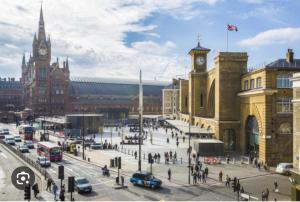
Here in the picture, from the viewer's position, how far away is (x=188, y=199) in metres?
31.7

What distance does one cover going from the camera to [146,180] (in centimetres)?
3572

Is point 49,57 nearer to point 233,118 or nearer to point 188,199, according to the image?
point 233,118

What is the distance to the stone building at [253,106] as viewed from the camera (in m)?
49.8

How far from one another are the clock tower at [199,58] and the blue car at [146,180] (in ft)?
175

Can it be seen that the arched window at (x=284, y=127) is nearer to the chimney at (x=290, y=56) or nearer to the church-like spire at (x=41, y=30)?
the chimney at (x=290, y=56)

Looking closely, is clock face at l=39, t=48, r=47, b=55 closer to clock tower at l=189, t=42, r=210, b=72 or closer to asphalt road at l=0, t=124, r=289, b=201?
clock tower at l=189, t=42, r=210, b=72

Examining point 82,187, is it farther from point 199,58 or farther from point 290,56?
point 199,58

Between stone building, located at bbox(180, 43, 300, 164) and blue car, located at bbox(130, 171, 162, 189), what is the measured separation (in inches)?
796

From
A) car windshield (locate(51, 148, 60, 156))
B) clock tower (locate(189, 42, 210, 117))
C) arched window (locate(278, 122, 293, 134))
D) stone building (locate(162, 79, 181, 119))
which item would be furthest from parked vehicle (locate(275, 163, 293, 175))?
stone building (locate(162, 79, 181, 119))

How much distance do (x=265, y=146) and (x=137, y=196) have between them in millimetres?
23790

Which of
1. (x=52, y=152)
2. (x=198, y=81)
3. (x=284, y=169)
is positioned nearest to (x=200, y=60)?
(x=198, y=81)

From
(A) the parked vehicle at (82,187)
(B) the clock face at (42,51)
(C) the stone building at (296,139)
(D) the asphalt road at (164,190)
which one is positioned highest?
(B) the clock face at (42,51)

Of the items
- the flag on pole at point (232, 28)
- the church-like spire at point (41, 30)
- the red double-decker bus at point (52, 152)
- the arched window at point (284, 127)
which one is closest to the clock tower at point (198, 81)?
the flag on pole at point (232, 28)

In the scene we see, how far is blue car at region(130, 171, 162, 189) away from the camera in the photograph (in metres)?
35.4
